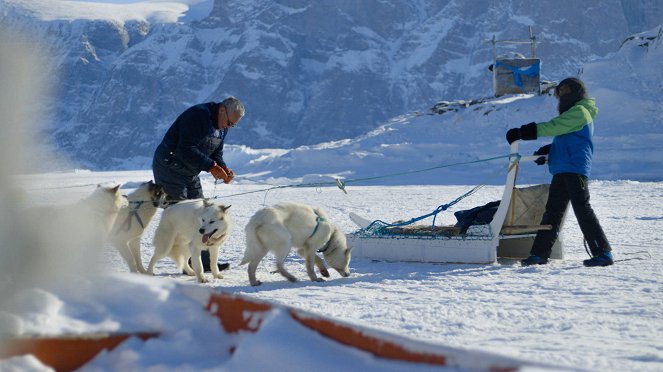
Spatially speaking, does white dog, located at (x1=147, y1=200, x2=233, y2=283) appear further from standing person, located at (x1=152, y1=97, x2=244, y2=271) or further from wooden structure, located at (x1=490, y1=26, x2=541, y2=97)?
wooden structure, located at (x1=490, y1=26, x2=541, y2=97)

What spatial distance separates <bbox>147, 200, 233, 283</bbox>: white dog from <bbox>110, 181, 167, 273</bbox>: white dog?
0.19 meters

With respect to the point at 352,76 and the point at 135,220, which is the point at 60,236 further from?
the point at 352,76

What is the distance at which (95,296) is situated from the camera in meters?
2.64

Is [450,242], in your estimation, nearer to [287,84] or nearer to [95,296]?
[95,296]

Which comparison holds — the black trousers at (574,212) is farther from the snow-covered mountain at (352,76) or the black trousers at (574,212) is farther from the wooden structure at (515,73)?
the snow-covered mountain at (352,76)

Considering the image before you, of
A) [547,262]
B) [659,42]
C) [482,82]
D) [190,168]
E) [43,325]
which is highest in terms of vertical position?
[482,82]

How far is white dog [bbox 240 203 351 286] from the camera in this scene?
5.66 metres

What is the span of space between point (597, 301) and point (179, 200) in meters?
3.44

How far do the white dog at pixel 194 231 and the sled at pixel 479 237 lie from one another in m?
1.67

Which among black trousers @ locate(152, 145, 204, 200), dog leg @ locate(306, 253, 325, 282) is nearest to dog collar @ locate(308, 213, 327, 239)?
dog leg @ locate(306, 253, 325, 282)

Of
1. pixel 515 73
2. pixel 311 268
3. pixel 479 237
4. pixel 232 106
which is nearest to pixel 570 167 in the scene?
pixel 479 237

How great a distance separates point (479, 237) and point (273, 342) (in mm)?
4408

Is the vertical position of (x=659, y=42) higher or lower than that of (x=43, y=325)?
higher

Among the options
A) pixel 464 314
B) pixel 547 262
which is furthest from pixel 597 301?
pixel 547 262
